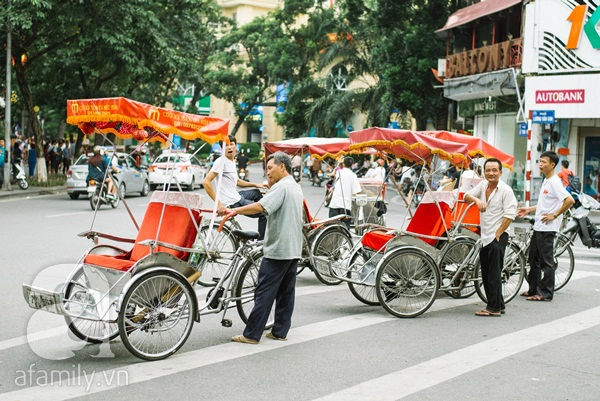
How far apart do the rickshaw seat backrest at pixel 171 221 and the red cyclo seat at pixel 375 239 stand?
2457 mm

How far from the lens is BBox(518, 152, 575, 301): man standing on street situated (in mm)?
9859

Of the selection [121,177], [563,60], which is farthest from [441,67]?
[121,177]

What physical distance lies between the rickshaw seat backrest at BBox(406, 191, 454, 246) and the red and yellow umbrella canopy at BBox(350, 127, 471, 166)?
0.50 m

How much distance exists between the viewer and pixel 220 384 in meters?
6.02

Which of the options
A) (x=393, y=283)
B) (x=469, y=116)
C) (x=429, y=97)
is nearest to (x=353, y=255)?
(x=393, y=283)

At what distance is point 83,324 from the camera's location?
7.29 metres

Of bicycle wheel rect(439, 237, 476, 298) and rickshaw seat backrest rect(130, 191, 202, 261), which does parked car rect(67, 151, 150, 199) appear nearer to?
bicycle wheel rect(439, 237, 476, 298)

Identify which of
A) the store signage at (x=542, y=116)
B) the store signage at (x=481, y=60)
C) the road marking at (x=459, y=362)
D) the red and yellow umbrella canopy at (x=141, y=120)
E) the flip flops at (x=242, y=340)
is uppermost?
the store signage at (x=481, y=60)

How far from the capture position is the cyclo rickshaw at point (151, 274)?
6691mm

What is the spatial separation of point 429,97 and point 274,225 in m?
29.3

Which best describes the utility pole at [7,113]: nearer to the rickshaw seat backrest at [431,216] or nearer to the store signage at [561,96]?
the store signage at [561,96]

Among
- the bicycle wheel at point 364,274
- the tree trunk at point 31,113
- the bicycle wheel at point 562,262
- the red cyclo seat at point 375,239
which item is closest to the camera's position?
the bicycle wheel at point 364,274

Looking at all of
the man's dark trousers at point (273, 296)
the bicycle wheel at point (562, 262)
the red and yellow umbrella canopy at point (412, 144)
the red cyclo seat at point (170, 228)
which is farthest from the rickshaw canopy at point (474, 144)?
the red cyclo seat at point (170, 228)

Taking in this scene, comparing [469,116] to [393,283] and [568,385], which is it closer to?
[393,283]
